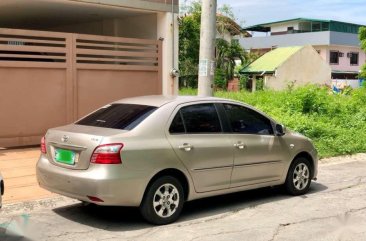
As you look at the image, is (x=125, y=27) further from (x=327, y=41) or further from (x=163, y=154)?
(x=327, y=41)

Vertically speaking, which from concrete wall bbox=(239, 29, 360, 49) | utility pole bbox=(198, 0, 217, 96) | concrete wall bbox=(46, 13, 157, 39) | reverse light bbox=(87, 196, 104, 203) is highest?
concrete wall bbox=(239, 29, 360, 49)

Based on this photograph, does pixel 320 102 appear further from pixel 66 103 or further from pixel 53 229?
pixel 53 229

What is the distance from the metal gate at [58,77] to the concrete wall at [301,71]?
31.7 m

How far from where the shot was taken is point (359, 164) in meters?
11.3

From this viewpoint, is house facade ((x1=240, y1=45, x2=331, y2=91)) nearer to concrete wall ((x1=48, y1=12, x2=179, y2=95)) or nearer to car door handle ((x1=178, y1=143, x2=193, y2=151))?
concrete wall ((x1=48, y1=12, x2=179, y2=95))

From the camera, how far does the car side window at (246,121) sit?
7.22m

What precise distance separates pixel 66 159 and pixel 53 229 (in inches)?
32.0

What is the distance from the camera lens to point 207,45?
9.98 meters

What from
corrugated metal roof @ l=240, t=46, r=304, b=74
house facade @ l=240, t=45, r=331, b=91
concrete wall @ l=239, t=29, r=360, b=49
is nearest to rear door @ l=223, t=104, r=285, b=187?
house facade @ l=240, t=45, r=331, b=91

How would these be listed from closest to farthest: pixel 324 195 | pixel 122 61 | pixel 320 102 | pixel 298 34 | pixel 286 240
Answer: pixel 286 240
pixel 324 195
pixel 122 61
pixel 320 102
pixel 298 34

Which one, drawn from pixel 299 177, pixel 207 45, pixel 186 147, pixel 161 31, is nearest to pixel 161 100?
pixel 186 147

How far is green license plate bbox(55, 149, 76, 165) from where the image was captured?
241 inches

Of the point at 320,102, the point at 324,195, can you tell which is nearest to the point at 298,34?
the point at 320,102

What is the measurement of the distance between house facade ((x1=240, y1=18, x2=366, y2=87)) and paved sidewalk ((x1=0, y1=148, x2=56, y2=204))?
4456cm
